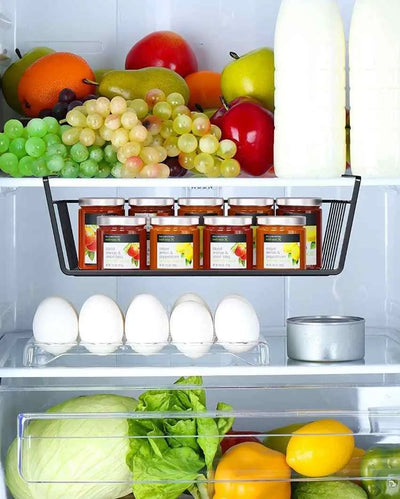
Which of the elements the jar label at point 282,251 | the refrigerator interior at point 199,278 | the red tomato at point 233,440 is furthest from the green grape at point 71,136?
the red tomato at point 233,440

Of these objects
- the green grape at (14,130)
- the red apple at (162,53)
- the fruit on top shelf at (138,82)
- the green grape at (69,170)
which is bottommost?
the green grape at (69,170)

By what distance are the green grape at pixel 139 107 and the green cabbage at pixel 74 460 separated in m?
0.64

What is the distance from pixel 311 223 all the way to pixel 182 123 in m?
0.35

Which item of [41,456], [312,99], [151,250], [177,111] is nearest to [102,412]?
[41,456]

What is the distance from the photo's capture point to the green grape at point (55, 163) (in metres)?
2.00

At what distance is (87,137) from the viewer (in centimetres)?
201

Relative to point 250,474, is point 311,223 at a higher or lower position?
higher

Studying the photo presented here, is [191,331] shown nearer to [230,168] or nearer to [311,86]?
[230,168]

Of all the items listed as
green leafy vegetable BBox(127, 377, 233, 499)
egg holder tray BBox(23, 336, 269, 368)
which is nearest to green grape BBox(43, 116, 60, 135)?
egg holder tray BBox(23, 336, 269, 368)

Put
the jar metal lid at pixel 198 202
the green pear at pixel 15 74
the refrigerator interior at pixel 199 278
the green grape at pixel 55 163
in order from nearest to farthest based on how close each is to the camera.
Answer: the green grape at pixel 55 163, the jar metal lid at pixel 198 202, the green pear at pixel 15 74, the refrigerator interior at pixel 199 278

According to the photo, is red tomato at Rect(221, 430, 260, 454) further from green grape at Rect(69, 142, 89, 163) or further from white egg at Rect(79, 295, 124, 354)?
green grape at Rect(69, 142, 89, 163)

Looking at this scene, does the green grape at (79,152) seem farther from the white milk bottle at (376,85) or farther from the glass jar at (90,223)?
the white milk bottle at (376,85)

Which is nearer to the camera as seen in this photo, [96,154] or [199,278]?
[96,154]

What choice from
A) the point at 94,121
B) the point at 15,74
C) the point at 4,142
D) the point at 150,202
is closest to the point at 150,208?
the point at 150,202
